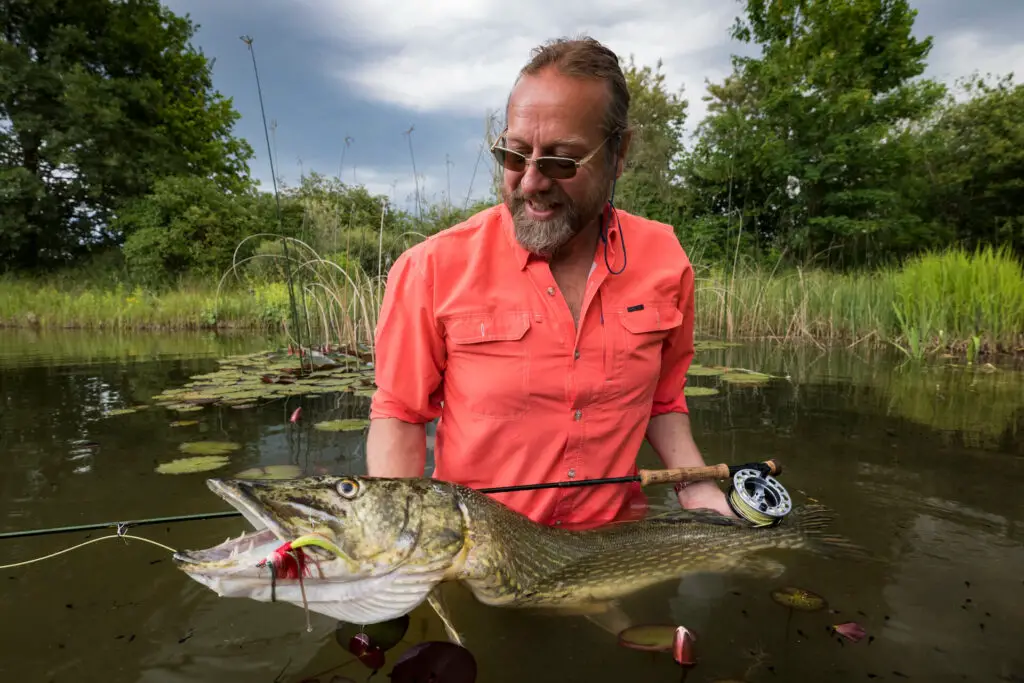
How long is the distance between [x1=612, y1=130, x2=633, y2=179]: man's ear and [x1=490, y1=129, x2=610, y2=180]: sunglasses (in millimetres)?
115

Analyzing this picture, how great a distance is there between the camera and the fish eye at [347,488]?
136 centimetres

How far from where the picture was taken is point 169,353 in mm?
8531

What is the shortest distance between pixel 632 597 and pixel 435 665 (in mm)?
752

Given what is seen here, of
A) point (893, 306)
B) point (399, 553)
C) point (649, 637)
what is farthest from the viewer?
point (893, 306)

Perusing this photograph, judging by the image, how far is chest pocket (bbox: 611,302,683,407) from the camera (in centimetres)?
202

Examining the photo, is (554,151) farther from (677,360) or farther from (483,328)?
(677,360)

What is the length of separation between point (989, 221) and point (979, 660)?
80.7 ft

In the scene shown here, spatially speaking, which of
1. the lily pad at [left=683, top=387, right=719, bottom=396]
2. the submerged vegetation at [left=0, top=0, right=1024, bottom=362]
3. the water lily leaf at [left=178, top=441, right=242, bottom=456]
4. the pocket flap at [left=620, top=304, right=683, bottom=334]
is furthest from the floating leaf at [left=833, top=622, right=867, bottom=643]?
the submerged vegetation at [left=0, top=0, right=1024, bottom=362]

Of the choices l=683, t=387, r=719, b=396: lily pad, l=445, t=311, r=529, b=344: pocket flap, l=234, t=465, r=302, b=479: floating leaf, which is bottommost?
l=683, t=387, r=719, b=396: lily pad

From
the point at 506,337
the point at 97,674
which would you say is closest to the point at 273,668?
the point at 97,674

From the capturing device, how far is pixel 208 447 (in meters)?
3.52

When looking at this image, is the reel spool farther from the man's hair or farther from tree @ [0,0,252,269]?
tree @ [0,0,252,269]

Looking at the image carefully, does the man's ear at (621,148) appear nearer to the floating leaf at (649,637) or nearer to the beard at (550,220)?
the beard at (550,220)

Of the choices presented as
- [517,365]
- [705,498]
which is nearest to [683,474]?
[705,498]
